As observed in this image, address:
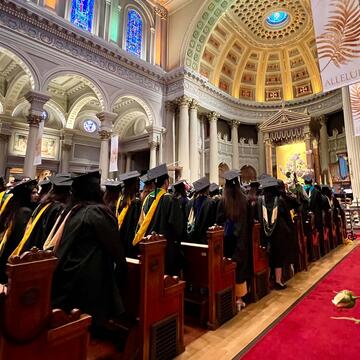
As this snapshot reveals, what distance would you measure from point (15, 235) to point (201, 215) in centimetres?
246

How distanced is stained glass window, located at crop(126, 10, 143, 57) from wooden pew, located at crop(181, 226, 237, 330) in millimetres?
13183

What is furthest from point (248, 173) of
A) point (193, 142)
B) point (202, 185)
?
point (202, 185)

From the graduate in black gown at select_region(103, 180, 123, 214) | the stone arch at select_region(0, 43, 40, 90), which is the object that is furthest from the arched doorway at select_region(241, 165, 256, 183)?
the graduate in black gown at select_region(103, 180, 123, 214)

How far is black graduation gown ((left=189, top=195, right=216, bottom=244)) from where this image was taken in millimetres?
3926

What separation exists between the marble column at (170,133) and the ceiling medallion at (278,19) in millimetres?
9668

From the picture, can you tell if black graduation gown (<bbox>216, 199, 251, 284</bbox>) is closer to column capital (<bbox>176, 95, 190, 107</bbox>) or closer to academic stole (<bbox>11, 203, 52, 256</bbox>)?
academic stole (<bbox>11, 203, 52, 256</bbox>)

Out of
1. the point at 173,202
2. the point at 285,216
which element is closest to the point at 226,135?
the point at 285,216

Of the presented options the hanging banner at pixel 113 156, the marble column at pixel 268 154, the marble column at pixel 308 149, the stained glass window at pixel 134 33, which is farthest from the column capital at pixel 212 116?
the hanging banner at pixel 113 156

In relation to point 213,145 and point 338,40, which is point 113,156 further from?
point 338,40

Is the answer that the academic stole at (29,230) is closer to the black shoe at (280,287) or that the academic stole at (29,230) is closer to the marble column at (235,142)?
the black shoe at (280,287)

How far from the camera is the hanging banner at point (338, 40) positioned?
2957 mm

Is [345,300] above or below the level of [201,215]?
below

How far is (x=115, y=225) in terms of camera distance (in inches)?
82.5

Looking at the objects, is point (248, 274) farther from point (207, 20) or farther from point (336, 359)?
point (207, 20)
